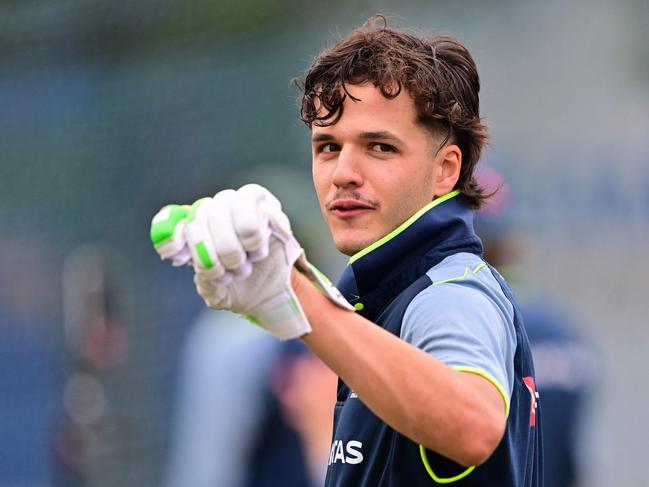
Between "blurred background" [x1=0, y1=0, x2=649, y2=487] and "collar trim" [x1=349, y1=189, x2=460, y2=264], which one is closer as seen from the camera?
"collar trim" [x1=349, y1=189, x2=460, y2=264]

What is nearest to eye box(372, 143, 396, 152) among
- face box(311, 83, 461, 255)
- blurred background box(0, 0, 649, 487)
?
face box(311, 83, 461, 255)

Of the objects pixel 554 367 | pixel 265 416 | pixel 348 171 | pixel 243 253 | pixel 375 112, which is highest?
pixel 375 112

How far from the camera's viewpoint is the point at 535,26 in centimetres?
711

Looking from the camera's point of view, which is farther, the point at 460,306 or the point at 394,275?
the point at 394,275

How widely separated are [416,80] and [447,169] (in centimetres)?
22

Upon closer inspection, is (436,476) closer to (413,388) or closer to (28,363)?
(413,388)

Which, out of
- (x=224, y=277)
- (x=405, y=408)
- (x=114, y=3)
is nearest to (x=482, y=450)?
(x=405, y=408)

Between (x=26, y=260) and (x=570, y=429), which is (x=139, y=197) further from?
(x=570, y=429)

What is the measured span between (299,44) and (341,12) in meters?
0.36

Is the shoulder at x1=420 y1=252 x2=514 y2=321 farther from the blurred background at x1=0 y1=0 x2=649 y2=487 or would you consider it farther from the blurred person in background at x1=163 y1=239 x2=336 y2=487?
the blurred background at x1=0 y1=0 x2=649 y2=487

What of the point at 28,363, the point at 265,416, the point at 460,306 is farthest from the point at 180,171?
the point at 460,306

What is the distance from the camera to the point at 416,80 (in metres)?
2.51

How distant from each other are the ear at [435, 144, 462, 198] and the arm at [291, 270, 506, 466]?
72cm

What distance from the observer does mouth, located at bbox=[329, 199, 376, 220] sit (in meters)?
2.43
